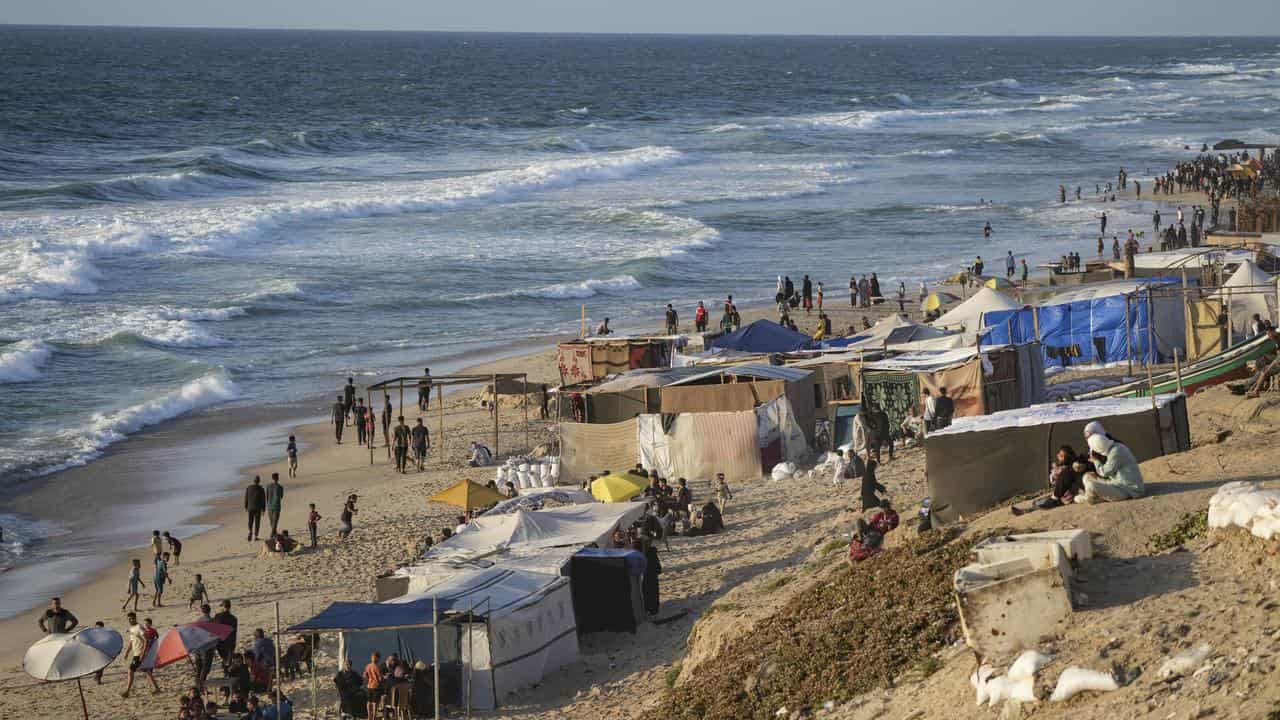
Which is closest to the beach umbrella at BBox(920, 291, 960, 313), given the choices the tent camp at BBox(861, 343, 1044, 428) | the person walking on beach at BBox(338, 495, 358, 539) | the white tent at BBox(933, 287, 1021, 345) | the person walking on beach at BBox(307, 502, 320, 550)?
the white tent at BBox(933, 287, 1021, 345)

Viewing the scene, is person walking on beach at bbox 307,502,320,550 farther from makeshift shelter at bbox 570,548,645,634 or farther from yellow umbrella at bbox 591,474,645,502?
makeshift shelter at bbox 570,548,645,634

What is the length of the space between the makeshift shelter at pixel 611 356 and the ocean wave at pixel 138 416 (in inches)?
341

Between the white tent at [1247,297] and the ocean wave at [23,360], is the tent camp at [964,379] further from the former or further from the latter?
the ocean wave at [23,360]

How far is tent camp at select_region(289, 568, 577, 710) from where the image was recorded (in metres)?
13.6

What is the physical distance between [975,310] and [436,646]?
Result: 17467mm

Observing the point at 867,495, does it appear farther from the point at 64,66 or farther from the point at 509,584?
the point at 64,66

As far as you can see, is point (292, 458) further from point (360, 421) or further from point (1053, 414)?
point (1053, 414)

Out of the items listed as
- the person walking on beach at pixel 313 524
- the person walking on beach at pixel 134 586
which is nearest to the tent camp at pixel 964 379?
the person walking on beach at pixel 313 524

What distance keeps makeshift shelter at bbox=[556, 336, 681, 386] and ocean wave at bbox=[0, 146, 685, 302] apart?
70.1 ft

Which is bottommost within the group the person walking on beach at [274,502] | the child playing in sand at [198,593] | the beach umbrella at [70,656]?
the child playing in sand at [198,593]

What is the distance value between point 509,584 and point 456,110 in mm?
97861

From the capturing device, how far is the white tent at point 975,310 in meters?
27.5

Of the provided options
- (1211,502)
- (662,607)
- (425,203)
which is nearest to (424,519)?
(662,607)

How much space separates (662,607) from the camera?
16250 mm
